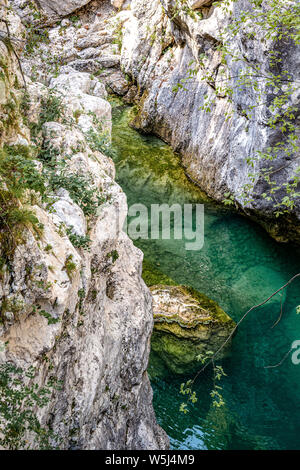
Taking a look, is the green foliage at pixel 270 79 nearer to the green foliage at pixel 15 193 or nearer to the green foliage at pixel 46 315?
the green foliage at pixel 15 193

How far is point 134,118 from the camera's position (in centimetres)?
1888

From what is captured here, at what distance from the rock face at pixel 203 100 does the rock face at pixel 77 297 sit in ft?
13.6

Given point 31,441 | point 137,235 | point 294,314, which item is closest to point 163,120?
point 137,235

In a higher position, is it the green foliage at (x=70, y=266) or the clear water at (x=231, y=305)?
the green foliage at (x=70, y=266)

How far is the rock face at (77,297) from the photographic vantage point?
3.78 m

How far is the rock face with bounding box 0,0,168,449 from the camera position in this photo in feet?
12.4

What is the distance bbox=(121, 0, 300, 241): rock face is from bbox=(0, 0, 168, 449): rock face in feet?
13.6

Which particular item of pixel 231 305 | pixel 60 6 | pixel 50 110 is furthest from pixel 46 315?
pixel 60 6

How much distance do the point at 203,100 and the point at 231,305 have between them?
27.9 ft

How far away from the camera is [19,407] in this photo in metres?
3.54

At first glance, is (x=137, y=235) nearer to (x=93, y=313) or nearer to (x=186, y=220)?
(x=186, y=220)

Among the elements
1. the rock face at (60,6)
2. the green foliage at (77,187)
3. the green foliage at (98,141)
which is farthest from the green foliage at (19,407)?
the rock face at (60,6)

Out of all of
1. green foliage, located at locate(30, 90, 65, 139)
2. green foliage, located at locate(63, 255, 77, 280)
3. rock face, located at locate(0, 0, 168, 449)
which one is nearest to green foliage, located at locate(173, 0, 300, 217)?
green foliage, located at locate(30, 90, 65, 139)

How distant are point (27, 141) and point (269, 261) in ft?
31.9
